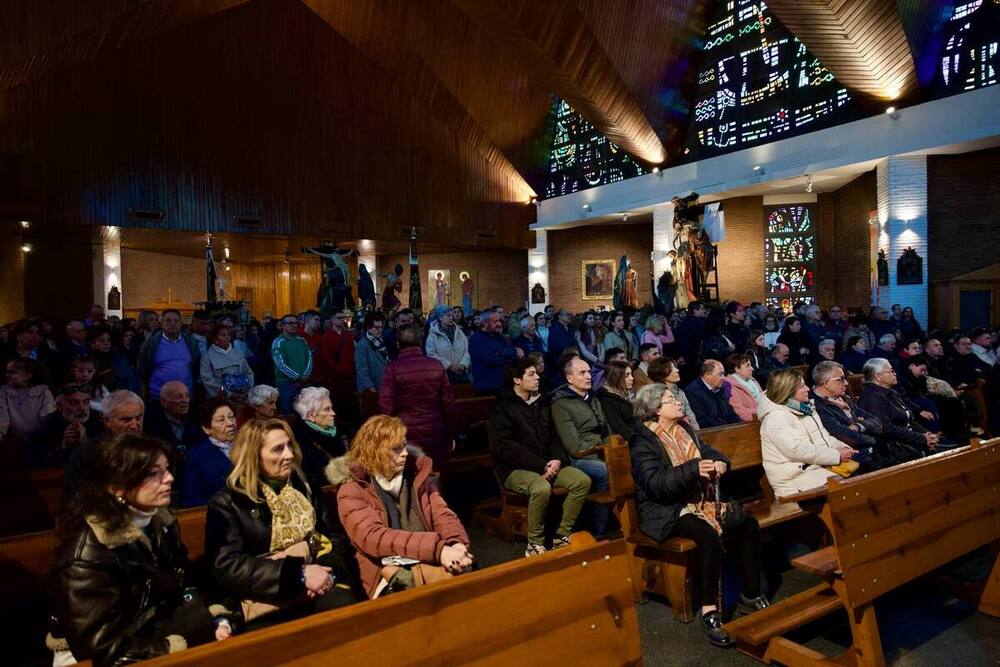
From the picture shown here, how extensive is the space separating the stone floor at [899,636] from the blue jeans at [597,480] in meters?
0.92

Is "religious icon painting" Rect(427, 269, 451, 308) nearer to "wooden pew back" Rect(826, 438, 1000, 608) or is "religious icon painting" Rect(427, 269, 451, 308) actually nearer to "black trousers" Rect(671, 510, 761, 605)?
"black trousers" Rect(671, 510, 761, 605)

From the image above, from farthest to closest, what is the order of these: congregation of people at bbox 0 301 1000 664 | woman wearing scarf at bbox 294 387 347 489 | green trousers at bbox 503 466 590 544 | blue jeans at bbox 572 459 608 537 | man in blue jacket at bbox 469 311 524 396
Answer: man in blue jacket at bbox 469 311 524 396 → blue jeans at bbox 572 459 608 537 → green trousers at bbox 503 466 590 544 → woman wearing scarf at bbox 294 387 347 489 → congregation of people at bbox 0 301 1000 664

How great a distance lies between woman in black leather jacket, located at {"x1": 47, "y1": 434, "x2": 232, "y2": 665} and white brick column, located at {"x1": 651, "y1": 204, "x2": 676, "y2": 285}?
669 inches

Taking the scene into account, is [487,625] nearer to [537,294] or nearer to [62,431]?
[62,431]

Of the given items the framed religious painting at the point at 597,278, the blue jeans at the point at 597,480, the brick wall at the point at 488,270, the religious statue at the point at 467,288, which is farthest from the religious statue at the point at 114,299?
the blue jeans at the point at 597,480

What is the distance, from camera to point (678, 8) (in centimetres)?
1739

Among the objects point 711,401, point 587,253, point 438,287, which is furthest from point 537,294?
point 711,401

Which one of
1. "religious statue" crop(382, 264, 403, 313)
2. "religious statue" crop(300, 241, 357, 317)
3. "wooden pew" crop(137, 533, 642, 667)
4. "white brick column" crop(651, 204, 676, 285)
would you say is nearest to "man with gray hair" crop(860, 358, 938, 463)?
"wooden pew" crop(137, 533, 642, 667)

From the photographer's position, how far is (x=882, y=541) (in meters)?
2.82

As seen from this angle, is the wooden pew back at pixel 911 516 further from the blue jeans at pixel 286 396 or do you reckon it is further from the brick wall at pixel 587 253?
the brick wall at pixel 587 253

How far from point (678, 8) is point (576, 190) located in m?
5.96

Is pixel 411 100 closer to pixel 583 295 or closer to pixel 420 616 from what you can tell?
pixel 583 295

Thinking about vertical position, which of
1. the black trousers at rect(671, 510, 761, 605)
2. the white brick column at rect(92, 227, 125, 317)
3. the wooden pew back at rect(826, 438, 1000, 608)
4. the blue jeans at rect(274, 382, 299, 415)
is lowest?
the black trousers at rect(671, 510, 761, 605)

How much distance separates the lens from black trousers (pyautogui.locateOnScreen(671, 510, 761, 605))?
3338mm
